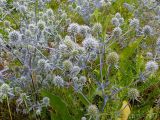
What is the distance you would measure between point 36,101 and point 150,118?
0.65m

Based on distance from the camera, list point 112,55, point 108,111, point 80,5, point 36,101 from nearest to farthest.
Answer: point 112,55 → point 108,111 → point 36,101 → point 80,5

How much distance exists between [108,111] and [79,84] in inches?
8.3

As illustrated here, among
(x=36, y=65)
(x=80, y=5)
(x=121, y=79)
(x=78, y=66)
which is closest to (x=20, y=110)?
(x=36, y=65)

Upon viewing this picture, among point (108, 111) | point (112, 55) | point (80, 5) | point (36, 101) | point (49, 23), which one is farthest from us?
point (80, 5)

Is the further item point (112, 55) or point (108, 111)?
point (108, 111)

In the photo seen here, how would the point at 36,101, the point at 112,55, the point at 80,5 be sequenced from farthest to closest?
the point at 80,5, the point at 36,101, the point at 112,55

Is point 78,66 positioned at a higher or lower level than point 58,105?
higher

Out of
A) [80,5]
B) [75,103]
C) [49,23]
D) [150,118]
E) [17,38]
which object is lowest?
[150,118]

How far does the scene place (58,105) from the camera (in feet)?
6.95

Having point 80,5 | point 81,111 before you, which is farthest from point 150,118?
point 80,5

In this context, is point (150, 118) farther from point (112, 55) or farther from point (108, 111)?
point (112, 55)

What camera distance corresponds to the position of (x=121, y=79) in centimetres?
249

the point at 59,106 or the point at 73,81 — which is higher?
the point at 73,81

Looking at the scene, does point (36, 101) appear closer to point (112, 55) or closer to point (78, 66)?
point (78, 66)
